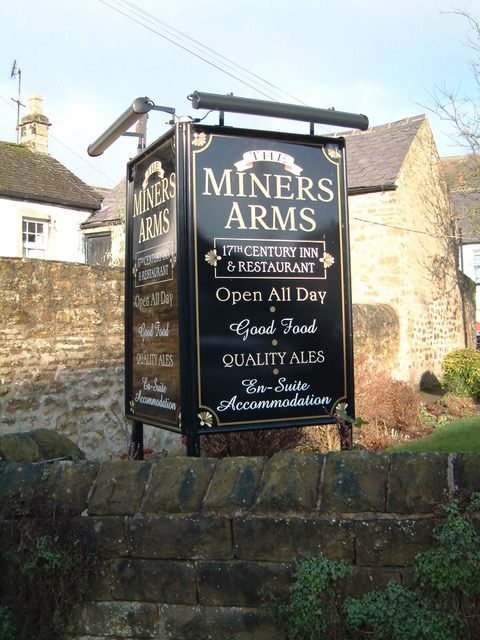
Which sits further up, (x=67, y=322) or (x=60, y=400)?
(x=67, y=322)

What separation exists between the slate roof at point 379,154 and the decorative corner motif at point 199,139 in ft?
39.5

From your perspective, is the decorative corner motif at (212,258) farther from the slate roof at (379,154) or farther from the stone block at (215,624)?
the slate roof at (379,154)

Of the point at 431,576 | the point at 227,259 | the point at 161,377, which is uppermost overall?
the point at 227,259

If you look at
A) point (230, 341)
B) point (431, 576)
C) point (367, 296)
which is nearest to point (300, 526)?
point (431, 576)

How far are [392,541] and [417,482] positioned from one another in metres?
0.28

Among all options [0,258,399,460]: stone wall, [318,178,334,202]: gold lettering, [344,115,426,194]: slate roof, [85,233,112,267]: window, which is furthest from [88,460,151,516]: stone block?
[85,233,112,267]: window

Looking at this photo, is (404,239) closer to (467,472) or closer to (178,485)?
(467,472)

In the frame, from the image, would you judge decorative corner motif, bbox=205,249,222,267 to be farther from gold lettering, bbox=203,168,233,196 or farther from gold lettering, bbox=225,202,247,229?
gold lettering, bbox=203,168,233,196

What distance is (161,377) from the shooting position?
420 cm

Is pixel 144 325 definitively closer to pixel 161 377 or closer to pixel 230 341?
pixel 161 377

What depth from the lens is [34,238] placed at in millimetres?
18562

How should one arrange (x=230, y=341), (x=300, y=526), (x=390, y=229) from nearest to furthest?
(x=300, y=526) → (x=230, y=341) → (x=390, y=229)

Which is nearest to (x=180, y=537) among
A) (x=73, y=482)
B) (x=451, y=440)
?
(x=73, y=482)

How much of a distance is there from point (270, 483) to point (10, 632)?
54.2 inches
